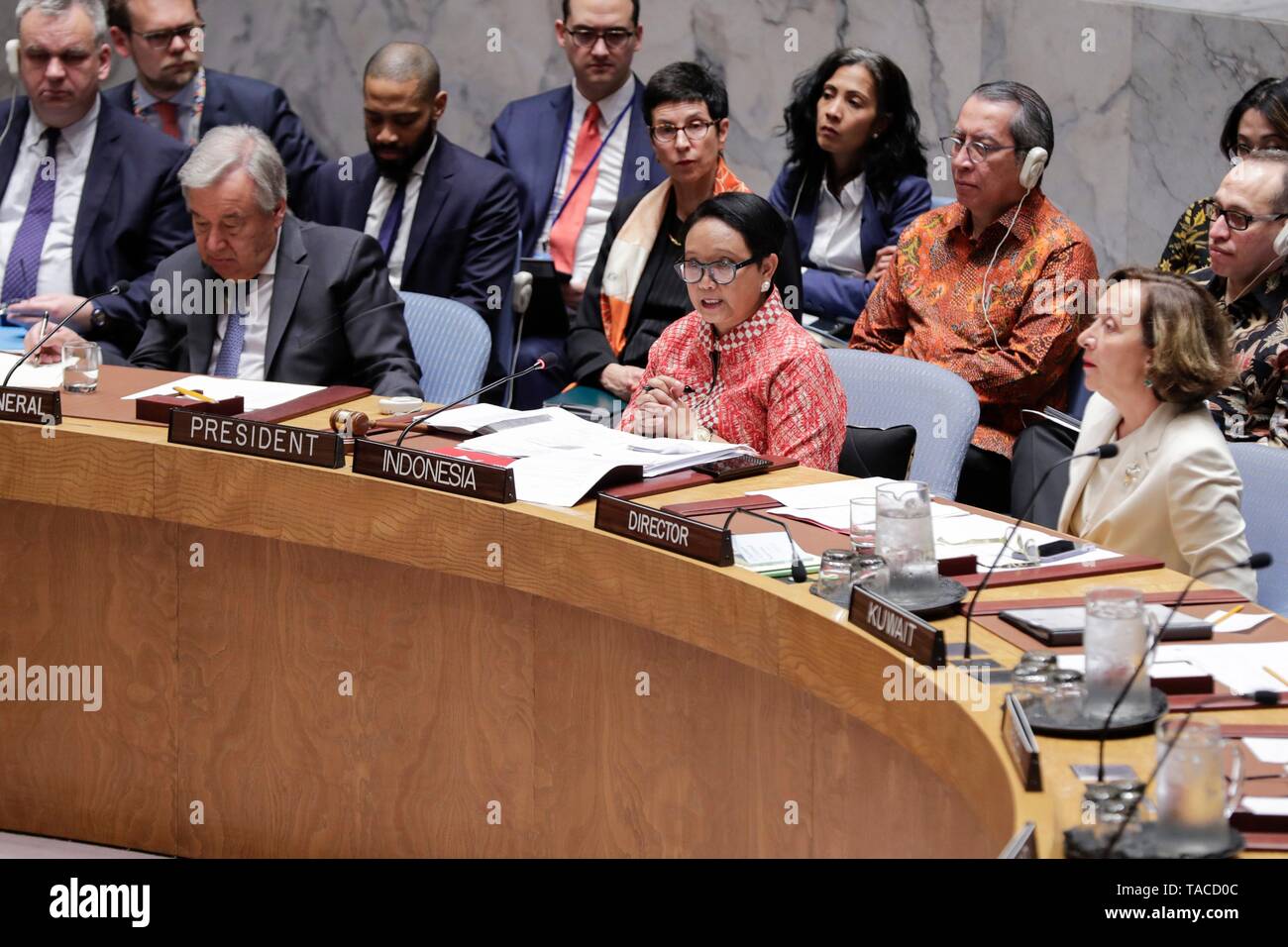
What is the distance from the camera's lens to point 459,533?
2.23 m

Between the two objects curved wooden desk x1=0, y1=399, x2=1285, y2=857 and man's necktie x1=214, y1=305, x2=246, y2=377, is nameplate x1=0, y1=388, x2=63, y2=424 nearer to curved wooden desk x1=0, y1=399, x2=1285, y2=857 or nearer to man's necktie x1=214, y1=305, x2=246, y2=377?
curved wooden desk x1=0, y1=399, x2=1285, y2=857

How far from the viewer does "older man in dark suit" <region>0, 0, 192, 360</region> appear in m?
3.85

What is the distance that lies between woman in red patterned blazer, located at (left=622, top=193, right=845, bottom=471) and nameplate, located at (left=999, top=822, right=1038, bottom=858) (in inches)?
57.7

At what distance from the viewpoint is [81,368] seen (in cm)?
284

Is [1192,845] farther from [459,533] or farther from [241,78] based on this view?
[241,78]

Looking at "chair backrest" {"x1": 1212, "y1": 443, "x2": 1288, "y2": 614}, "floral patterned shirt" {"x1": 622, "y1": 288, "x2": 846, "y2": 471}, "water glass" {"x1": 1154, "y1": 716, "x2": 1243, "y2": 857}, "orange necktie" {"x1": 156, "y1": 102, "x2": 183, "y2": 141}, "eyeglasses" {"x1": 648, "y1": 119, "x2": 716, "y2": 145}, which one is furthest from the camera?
"orange necktie" {"x1": 156, "y1": 102, "x2": 183, "y2": 141}

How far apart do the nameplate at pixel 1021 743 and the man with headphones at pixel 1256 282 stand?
5.22 ft

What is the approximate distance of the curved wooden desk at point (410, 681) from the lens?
6.23 feet

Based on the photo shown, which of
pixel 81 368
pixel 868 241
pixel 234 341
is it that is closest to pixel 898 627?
pixel 81 368

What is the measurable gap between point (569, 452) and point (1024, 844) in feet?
4.23

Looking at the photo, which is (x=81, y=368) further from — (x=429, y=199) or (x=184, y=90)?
(x=184, y=90)

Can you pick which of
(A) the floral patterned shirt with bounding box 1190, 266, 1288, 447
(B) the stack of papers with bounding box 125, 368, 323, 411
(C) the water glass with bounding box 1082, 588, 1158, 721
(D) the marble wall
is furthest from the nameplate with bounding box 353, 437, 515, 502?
(D) the marble wall
